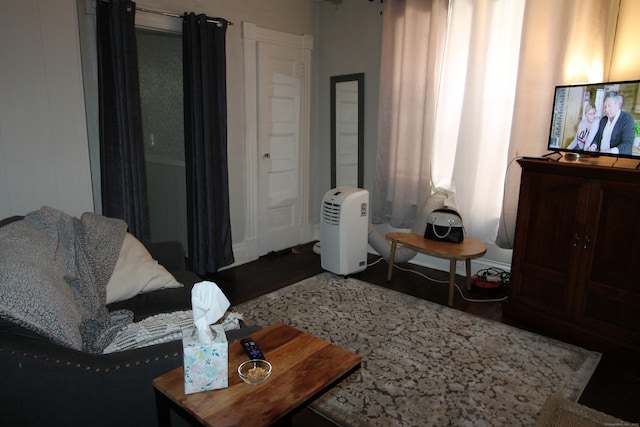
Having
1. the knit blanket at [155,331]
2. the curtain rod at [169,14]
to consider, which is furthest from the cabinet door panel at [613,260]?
the curtain rod at [169,14]

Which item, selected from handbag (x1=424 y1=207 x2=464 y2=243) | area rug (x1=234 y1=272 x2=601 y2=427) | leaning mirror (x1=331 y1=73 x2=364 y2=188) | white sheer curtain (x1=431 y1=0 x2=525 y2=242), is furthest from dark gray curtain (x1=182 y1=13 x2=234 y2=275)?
white sheer curtain (x1=431 y1=0 x2=525 y2=242)

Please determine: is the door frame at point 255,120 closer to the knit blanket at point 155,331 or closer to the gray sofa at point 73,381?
the knit blanket at point 155,331

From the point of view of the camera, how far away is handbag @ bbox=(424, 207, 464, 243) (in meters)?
3.36

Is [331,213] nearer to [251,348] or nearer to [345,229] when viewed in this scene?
[345,229]

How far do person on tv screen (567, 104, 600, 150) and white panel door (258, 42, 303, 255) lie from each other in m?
2.51

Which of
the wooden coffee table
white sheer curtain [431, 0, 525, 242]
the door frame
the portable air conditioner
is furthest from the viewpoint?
the door frame

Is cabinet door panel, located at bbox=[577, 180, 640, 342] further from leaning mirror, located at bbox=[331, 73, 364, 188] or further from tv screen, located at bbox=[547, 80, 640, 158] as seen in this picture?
leaning mirror, located at bbox=[331, 73, 364, 188]

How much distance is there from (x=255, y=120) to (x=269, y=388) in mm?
3127

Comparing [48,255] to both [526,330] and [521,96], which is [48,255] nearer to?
[526,330]

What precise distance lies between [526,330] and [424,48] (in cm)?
232

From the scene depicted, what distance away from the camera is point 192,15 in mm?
3340

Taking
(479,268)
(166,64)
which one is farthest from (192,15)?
(479,268)

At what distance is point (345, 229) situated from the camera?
361cm

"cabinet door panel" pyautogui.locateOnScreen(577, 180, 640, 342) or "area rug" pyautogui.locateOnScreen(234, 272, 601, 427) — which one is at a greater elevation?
"cabinet door panel" pyautogui.locateOnScreen(577, 180, 640, 342)
